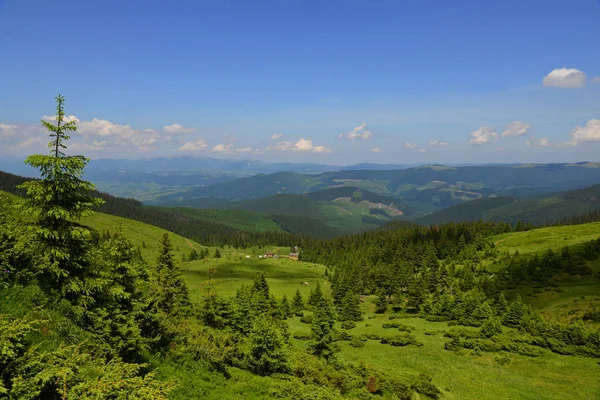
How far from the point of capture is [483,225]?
198250mm

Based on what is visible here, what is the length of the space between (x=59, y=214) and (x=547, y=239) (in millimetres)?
184330

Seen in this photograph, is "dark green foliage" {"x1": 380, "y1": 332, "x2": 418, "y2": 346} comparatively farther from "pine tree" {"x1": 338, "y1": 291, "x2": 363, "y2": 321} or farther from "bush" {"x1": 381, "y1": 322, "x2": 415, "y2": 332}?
"pine tree" {"x1": 338, "y1": 291, "x2": 363, "y2": 321}

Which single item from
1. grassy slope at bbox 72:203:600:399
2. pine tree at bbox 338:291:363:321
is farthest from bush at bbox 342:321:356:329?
→ pine tree at bbox 338:291:363:321

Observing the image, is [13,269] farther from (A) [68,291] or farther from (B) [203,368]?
(B) [203,368]

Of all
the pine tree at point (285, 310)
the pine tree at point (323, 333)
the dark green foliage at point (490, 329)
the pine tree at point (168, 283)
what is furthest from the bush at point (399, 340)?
the pine tree at point (168, 283)

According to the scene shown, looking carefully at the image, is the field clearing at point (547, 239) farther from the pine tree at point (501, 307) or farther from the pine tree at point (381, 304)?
the pine tree at point (381, 304)

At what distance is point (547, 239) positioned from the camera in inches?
5876

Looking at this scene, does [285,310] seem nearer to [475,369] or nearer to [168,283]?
[168,283]

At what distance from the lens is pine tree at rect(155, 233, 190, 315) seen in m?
45.3

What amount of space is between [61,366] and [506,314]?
295 ft

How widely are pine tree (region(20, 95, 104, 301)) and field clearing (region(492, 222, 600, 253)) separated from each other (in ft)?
538

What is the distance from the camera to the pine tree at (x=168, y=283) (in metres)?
45.3

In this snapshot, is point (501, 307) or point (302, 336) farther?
point (501, 307)

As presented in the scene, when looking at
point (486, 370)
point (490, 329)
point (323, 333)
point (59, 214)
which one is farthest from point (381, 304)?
point (59, 214)
